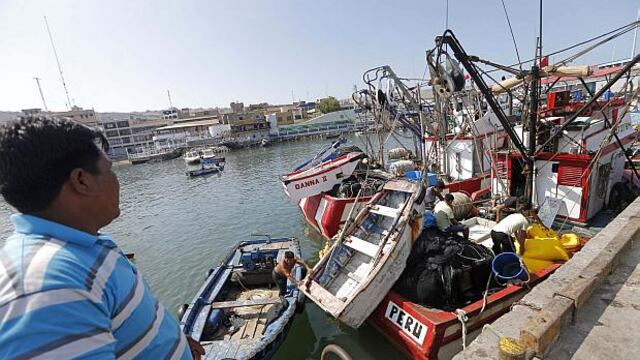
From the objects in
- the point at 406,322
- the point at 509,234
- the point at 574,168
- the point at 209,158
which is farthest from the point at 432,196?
the point at 209,158

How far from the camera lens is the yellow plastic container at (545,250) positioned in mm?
6117

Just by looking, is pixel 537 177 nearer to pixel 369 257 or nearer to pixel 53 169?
pixel 369 257

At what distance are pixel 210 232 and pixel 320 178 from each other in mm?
7530

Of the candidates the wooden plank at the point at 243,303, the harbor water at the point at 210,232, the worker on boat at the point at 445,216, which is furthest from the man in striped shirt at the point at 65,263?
the worker on boat at the point at 445,216

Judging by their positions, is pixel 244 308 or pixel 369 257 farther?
pixel 244 308

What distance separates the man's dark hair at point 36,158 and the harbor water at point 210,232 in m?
6.56

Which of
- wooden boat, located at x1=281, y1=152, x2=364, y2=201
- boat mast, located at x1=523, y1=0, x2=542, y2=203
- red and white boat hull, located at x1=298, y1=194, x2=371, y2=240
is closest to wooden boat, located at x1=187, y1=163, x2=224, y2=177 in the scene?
wooden boat, located at x1=281, y1=152, x2=364, y2=201

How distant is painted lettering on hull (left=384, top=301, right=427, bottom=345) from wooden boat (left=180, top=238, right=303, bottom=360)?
2053mm

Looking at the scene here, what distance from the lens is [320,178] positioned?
11414 mm

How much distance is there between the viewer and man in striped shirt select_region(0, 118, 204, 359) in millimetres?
950

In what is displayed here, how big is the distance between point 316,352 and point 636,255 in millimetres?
5835

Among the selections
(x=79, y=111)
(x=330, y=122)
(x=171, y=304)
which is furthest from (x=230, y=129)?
(x=171, y=304)

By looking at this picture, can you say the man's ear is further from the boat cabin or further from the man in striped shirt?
the boat cabin

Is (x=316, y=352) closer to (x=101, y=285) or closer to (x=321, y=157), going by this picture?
(x=101, y=285)
